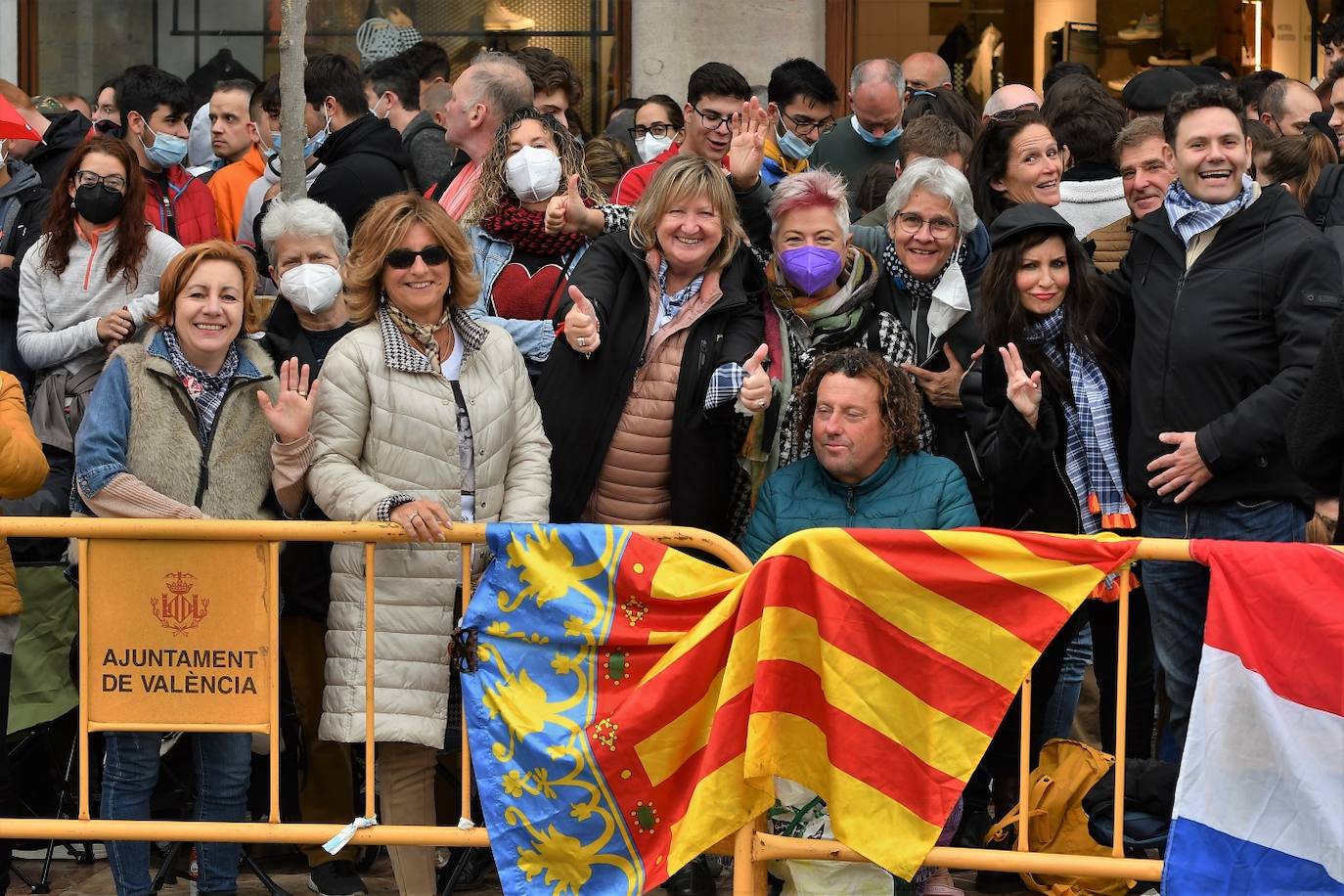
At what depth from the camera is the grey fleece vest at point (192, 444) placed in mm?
5715

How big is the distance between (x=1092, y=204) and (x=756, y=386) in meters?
2.55

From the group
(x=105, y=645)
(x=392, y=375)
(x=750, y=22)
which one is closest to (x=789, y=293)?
(x=392, y=375)

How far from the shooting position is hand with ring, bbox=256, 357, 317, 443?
222 inches

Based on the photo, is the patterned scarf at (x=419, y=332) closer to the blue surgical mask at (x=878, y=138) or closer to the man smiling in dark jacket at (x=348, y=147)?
the man smiling in dark jacket at (x=348, y=147)

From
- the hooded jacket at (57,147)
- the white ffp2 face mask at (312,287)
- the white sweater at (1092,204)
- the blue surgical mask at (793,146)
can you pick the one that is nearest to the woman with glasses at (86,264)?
the white ffp2 face mask at (312,287)

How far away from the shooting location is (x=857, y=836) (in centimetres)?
519

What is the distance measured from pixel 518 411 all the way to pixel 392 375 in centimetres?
41

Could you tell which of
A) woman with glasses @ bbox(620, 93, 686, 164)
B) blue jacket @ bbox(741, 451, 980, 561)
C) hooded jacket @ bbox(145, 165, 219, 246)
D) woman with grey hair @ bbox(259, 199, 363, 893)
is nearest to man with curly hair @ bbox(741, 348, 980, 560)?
blue jacket @ bbox(741, 451, 980, 561)

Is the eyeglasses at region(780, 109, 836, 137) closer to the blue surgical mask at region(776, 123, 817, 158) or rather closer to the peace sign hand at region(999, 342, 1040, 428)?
the blue surgical mask at region(776, 123, 817, 158)

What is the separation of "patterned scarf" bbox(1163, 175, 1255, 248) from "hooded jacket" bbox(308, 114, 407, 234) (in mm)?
3224

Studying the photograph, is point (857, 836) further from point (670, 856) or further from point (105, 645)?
point (105, 645)

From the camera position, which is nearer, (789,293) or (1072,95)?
(789,293)

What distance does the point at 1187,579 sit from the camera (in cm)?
568

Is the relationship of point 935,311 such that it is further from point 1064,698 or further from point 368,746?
point 368,746
